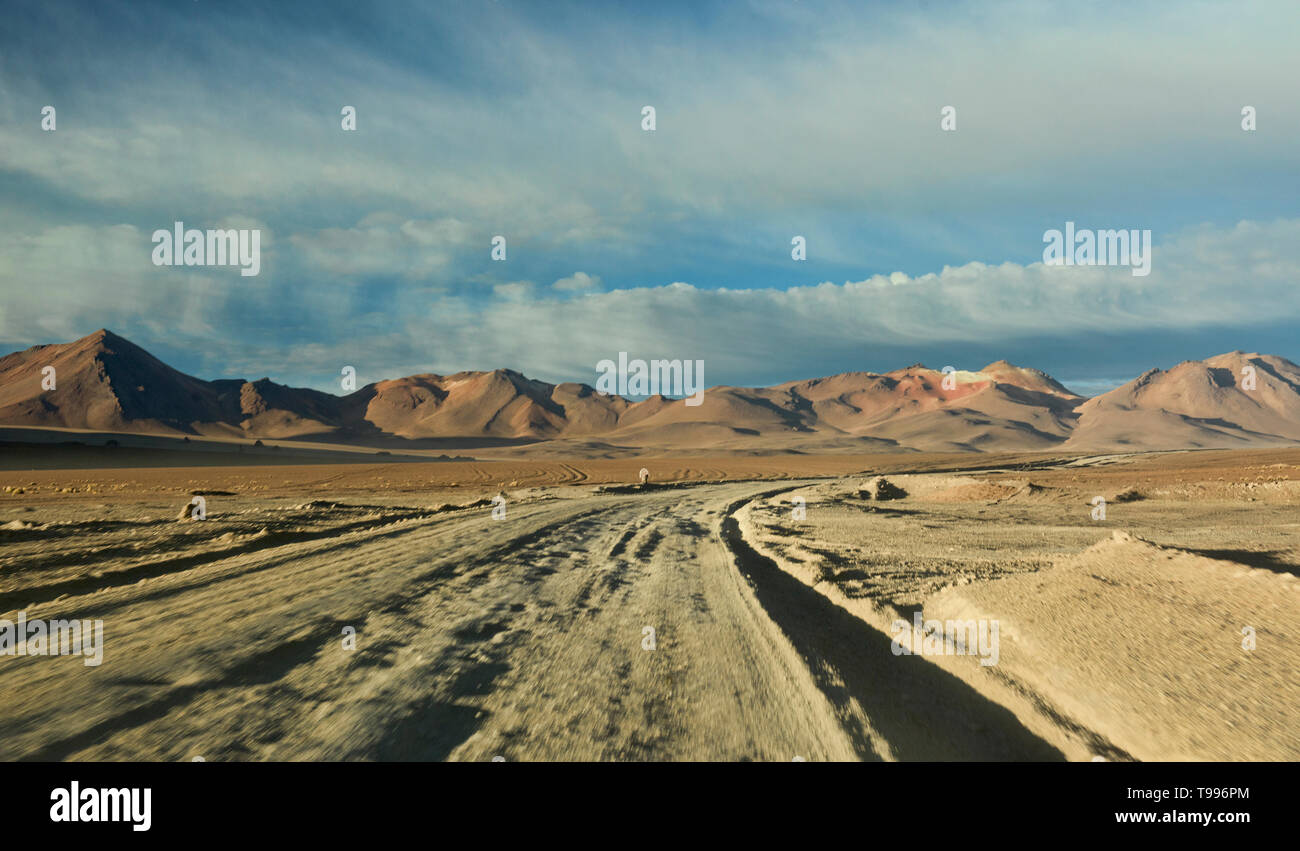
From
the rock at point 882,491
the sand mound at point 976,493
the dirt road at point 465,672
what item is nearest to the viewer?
the dirt road at point 465,672

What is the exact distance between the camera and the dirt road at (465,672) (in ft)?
15.1

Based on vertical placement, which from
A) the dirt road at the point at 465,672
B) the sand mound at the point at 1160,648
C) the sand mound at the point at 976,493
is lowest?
the sand mound at the point at 976,493

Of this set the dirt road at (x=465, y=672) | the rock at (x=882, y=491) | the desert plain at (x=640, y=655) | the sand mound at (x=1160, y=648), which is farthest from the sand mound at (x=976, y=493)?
the sand mound at (x=1160, y=648)

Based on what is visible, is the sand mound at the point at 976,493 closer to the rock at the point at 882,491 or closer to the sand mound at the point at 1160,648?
the rock at the point at 882,491

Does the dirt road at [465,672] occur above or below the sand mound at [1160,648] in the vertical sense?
below

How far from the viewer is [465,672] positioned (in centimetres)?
613

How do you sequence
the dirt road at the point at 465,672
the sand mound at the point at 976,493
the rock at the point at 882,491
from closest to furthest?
the dirt road at the point at 465,672 < the sand mound at the point at 976,493 < the rock at the point at 882,491

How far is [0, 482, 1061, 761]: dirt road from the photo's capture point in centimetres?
461

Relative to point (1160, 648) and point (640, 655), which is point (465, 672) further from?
point (1160, 648)
